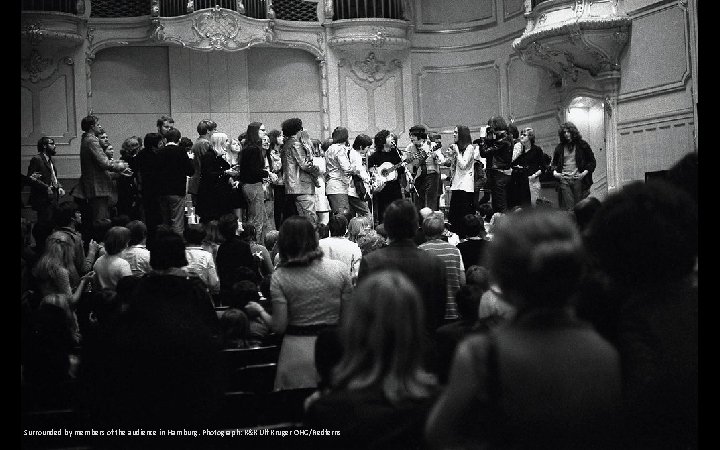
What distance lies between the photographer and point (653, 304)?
2.65 metres

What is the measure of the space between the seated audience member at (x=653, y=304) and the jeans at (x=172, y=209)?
720 cm

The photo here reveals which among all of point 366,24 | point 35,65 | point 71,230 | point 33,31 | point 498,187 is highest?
point 366,24

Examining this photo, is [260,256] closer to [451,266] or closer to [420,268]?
[451,266]

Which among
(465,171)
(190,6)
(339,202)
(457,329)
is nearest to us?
(457,329)

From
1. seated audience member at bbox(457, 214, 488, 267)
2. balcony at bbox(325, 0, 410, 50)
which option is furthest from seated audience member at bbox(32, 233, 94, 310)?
balcony at bbox(325, 0, 410, 50)

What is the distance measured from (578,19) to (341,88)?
5.00 meters

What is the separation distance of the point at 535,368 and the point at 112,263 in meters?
4.52

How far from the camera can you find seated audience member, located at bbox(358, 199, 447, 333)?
15.1ft

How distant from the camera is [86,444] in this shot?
3.44 meters

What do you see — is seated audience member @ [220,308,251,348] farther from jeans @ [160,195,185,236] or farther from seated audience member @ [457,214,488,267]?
jeans @ [160,195,185,236]

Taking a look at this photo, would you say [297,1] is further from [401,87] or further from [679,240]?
[679,240]

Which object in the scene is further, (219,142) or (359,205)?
(219,142)

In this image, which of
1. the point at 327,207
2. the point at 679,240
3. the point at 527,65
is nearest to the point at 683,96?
the point at 527,65

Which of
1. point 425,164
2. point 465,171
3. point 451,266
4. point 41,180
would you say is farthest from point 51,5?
point 451,266
